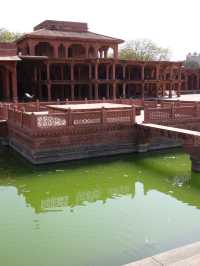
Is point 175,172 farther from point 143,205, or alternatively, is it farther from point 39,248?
point 39,248

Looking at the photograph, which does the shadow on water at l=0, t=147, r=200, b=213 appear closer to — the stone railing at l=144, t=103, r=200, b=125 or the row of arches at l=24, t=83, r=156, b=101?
the stone railing at l=144, t=103, r=200, b=125

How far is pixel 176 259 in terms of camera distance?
15.0 ft

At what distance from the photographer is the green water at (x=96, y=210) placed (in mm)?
6969

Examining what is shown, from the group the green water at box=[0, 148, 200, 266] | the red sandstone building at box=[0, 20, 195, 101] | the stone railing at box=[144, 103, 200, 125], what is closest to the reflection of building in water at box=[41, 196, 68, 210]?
the green water at box=[0, 148, 200, 266]

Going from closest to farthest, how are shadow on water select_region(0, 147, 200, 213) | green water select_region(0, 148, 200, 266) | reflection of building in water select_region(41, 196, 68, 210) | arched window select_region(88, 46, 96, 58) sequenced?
green water select_region(0, 148, 200, 266) < reflection of building in water select_region(41, 196, 68, 210) < shadow on water select_region(0, 147, 200, 213) < arched window select_region(88, 46, 96, 58)

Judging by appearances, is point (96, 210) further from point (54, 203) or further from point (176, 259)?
point (176, 259)

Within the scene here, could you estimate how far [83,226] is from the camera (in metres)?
8.23

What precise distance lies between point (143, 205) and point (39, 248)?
370 cm

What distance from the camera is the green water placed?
697cm

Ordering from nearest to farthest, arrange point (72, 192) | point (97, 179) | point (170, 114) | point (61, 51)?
point (72, 192) → point (97, 179) → point (170, 114) → point (61, 51)

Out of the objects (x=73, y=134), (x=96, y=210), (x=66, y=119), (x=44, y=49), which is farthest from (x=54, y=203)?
(x=44, y=49)

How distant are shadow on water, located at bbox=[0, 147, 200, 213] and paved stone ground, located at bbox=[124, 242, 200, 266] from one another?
5072 mm

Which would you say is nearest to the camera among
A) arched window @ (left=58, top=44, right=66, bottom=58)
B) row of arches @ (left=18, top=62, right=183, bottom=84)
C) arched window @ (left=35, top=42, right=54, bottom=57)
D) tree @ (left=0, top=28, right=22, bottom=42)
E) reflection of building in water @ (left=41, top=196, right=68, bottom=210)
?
reflection of building in water @ (left=41, top=196, right=68, bottom=210)

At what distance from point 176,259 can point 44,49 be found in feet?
110
